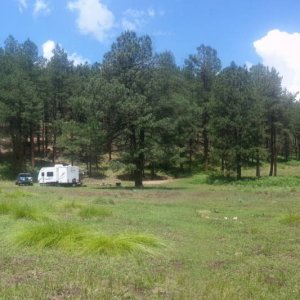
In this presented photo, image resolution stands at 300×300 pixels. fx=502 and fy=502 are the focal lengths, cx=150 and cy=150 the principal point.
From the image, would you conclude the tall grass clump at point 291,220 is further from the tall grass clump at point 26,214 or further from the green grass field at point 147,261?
the tall grass clump at point 26,214

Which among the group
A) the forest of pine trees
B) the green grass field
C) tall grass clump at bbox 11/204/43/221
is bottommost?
the green grass field

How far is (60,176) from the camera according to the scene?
5834cm

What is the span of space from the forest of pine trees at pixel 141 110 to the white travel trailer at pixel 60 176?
4.05 metres

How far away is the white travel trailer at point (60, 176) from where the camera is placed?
5794 cm

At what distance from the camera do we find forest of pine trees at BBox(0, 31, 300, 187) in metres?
43.5

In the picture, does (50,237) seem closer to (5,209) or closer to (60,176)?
(5,209)

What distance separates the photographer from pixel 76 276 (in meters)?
8.14

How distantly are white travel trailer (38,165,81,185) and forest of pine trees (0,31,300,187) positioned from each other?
13.3 feet

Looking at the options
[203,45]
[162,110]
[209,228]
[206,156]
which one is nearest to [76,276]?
[209,228]

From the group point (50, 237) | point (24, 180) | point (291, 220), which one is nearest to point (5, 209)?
point (50, 237)

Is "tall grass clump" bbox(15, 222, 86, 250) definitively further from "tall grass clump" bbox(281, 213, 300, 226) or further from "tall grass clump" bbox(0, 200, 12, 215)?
"tall grass clump" bbox(281, 213, 300, 226)

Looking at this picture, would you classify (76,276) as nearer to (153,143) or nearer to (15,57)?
(153,143)

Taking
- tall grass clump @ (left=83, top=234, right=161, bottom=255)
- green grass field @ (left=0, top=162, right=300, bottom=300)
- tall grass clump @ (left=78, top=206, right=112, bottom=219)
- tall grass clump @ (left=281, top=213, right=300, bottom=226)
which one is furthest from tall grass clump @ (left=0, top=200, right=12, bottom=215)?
tall grass clump @ (left=281, top=213, right=300, bottom=226)

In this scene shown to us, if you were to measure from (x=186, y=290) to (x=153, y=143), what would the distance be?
1446 inches
